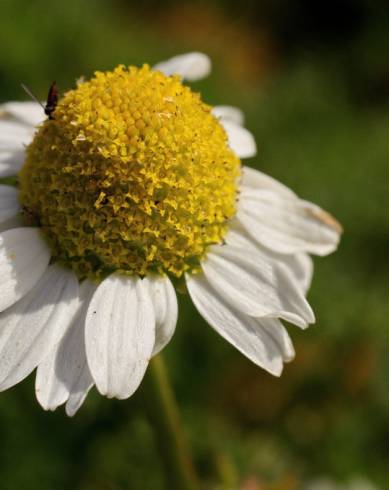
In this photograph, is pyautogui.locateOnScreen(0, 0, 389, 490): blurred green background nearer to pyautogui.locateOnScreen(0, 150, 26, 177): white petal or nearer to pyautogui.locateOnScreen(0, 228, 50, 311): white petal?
pyautogui.locateOnScreen(0, 228, 50, 311): white petal

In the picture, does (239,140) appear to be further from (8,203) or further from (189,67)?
(8,203)

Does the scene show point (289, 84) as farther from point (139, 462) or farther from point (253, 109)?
point (139, 462)

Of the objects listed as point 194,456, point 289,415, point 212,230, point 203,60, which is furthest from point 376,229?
point 212,230

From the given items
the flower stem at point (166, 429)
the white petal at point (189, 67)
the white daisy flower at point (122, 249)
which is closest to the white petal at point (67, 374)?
the white daisy flower at point (122, 249)

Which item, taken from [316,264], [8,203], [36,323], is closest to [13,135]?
[8,203]

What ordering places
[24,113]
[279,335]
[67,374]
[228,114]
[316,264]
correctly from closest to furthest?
[67,374], [279,335], [24,113], [228,114], [316,264]
